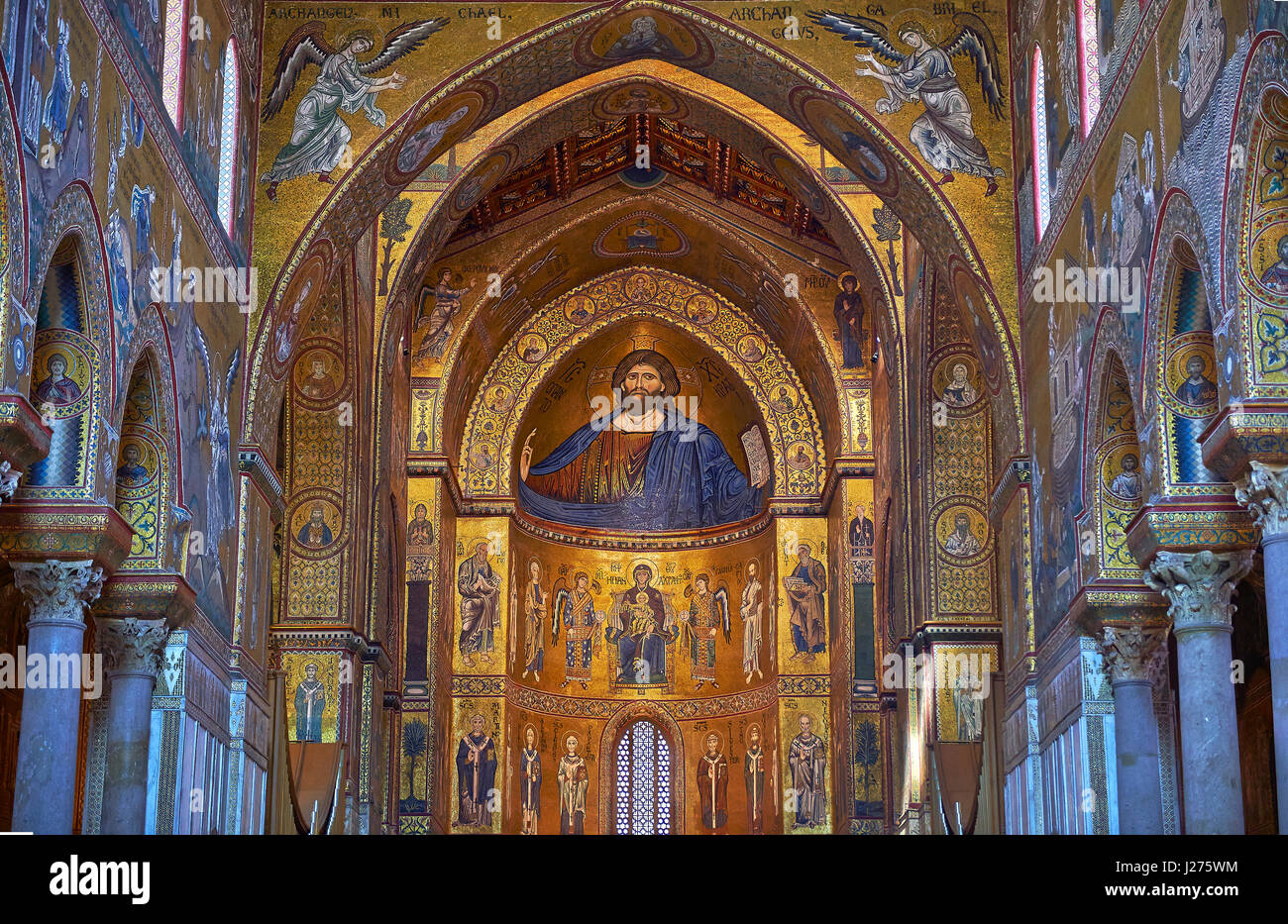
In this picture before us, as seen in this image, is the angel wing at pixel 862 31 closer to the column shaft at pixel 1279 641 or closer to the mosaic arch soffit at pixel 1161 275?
the mosaic arch soffit at pixel 1161 275

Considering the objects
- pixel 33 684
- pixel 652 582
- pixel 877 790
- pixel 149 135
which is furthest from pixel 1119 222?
pixel 652 582

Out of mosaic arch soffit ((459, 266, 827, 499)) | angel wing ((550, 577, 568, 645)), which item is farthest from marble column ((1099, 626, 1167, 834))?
angel wing ((550, 577, 568, 645))

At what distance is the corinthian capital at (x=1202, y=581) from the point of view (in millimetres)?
13930

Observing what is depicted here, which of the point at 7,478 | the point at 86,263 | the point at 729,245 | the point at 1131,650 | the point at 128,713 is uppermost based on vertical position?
the point at 729,245

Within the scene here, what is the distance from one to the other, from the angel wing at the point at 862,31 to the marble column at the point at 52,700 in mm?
10852

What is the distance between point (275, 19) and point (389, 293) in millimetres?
4618

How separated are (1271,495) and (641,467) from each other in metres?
22.7

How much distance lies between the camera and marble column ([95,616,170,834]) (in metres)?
15.9

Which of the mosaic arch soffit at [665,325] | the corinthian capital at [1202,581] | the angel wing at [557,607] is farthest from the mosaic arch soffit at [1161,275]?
the angel wing at [557,607]

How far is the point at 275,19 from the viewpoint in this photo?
67.9 feet

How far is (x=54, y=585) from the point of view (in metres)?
14.3

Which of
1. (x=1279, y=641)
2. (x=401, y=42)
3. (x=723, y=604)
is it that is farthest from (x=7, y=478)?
(x=723, y=604)

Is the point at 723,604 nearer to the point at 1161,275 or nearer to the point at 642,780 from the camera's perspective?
the point at 642,780
